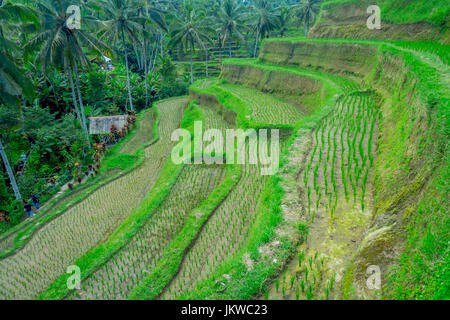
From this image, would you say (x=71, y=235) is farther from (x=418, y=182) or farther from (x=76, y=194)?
(x=418, y=182)

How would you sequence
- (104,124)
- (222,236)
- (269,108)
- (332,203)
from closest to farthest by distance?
(332,203), (222,236), (269,108), (104,124)

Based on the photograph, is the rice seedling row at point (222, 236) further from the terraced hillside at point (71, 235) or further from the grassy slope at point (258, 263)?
the terraced hillside at point (71, 235)

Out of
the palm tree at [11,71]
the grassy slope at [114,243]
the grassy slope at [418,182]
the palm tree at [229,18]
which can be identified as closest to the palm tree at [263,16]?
the palm tree at [229,18]

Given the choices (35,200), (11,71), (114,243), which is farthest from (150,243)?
(11,71)

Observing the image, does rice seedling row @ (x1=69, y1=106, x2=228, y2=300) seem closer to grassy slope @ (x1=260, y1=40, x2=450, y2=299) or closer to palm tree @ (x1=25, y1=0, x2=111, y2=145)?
grassy slope @ (x1=260, y1=40, x2=450, y2=299)

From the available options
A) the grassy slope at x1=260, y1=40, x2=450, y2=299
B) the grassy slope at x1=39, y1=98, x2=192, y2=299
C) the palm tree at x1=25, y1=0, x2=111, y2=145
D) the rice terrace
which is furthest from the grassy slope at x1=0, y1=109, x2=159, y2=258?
the grassy slope at x1=260, y1=40, x2=450, y2=299
